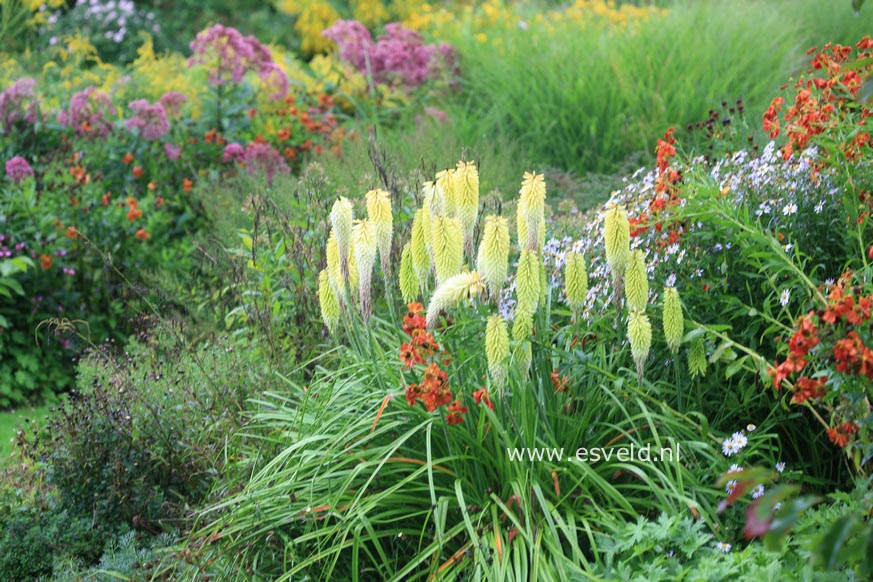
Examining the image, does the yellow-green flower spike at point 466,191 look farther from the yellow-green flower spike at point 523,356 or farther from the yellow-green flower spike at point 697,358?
the yellow-green flower spike at point 697,358

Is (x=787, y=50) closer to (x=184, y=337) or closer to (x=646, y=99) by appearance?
(x=646, y=99)

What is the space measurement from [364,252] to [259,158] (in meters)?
4.24

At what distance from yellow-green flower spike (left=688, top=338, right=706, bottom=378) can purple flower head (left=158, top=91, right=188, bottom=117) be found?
17.2 feet

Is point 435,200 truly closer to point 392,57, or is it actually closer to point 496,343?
point 496,343

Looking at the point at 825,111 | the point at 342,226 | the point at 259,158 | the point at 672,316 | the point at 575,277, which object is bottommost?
the point at 259,158

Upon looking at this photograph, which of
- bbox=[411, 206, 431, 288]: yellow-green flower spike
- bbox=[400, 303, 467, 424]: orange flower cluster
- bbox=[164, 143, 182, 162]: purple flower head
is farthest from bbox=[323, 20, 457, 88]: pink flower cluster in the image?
bbox=[400, 303, 467, 424]: orange flower cluster

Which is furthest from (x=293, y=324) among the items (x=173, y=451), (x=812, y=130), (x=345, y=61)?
(x=345, y=61)

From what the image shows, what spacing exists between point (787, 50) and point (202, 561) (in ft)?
21.5

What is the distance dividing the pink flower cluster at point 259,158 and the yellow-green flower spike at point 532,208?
4168 millimetres

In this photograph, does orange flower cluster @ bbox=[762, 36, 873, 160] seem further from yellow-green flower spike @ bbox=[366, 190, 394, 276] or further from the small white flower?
yellow-green flower spike @ bbox=[366, 190, 394, 276]

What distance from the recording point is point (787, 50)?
314 inches

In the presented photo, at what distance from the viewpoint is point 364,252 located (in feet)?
10.3

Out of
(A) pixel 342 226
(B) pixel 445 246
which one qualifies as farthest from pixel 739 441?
(A) pixel 342 226

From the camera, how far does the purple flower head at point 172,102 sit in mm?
7348
